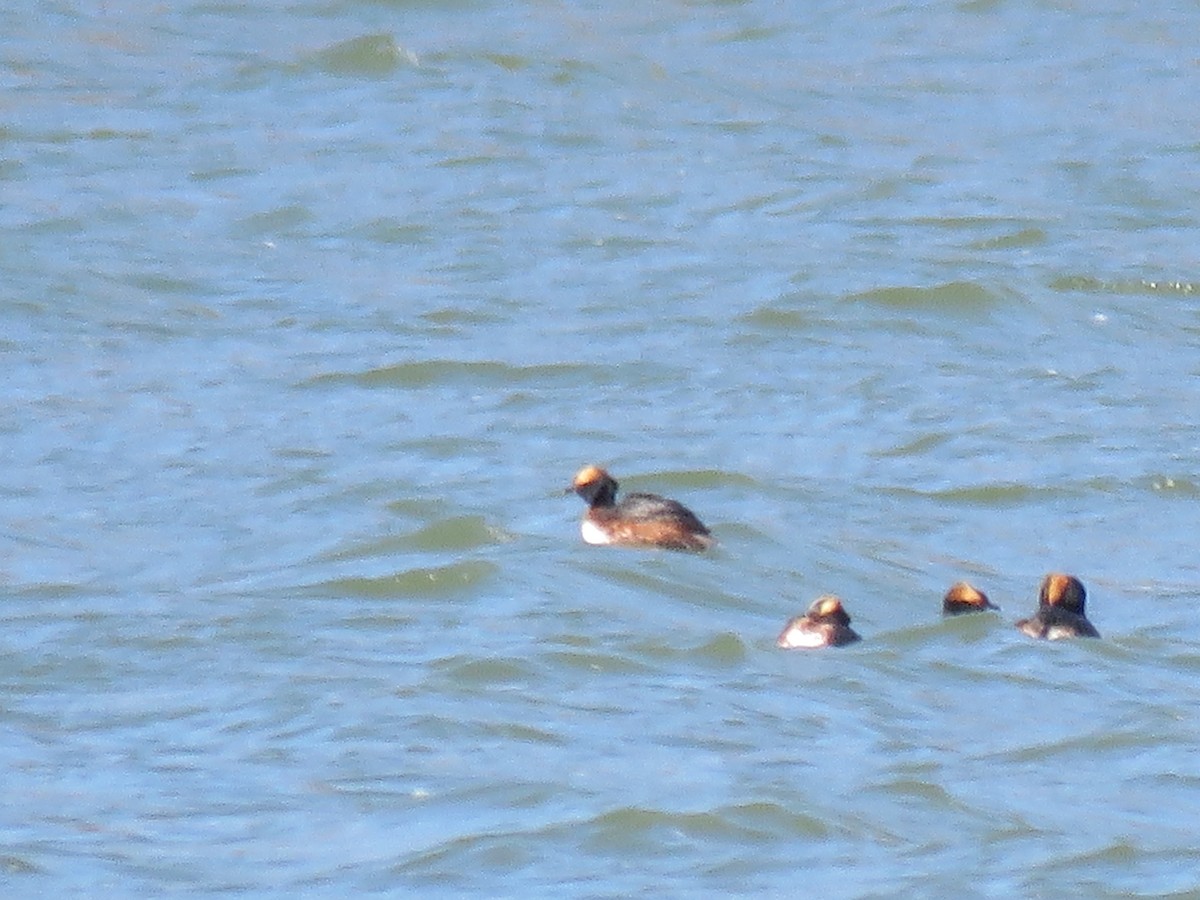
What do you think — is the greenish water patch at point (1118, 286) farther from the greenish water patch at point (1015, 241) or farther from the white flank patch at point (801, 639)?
the white flank patch at point (801, 639)

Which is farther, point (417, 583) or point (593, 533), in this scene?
point (593, 533)

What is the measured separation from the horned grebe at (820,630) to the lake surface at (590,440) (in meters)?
0.10

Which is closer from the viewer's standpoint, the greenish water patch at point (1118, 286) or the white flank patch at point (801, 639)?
the white flank patch at point (801, 639)

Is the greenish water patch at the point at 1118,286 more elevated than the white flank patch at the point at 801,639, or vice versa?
the greenish water patch at the point at 1118,286

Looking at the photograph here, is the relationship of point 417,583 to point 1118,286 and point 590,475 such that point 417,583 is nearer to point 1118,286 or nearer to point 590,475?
point 590,475

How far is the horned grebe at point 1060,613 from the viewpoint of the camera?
9.89 m

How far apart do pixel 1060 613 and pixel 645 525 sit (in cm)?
187

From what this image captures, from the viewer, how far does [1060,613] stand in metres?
9.98

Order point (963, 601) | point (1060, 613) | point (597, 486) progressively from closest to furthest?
point (1060, 613) < point (963, 601) < point (597, 486)

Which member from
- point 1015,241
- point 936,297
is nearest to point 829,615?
point 936,297

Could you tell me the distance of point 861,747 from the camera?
8.70m

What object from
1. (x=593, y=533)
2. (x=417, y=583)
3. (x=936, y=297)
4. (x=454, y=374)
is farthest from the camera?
(x=936, y=297)

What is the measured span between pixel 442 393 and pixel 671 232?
129 inches

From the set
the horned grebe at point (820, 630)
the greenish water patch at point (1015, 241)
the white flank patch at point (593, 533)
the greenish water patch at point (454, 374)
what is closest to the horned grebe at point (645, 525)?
the white flank patch at point (593, 533)
